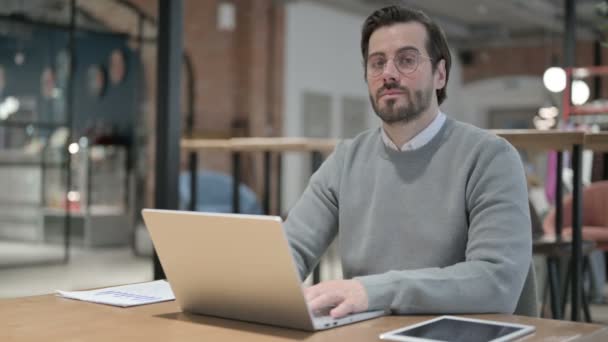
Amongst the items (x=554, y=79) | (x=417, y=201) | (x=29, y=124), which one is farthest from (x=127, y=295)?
(x=554, y=79)

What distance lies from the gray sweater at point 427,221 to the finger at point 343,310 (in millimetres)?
48

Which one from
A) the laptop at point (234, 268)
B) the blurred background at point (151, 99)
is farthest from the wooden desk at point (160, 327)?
the blurred background at point (151, 99)

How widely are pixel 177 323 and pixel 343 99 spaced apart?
35.6 feet

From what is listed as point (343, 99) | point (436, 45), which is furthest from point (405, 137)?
point (343, 99)

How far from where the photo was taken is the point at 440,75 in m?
1.83

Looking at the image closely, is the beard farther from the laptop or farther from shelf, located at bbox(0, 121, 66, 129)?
shelf, located at bbox(0, 121, 66, 129)

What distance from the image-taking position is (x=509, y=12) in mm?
11883

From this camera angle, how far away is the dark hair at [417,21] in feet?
5.75

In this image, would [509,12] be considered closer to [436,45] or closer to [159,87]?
[159,87]

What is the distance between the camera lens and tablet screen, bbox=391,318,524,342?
117cm

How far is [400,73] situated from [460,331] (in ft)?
2.18

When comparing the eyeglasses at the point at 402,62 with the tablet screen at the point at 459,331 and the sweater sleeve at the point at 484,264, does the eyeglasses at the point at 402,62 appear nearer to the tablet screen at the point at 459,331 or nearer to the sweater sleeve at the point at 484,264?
the sweater sleeve at the point at 484,264

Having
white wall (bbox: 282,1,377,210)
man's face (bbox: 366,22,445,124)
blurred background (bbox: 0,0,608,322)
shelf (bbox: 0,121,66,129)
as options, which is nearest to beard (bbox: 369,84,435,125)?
man's face (bbox: 366,22,445,124)

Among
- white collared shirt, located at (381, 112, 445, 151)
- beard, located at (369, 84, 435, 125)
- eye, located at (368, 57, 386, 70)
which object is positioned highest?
eye, located at (368, 57, 386, 70)
